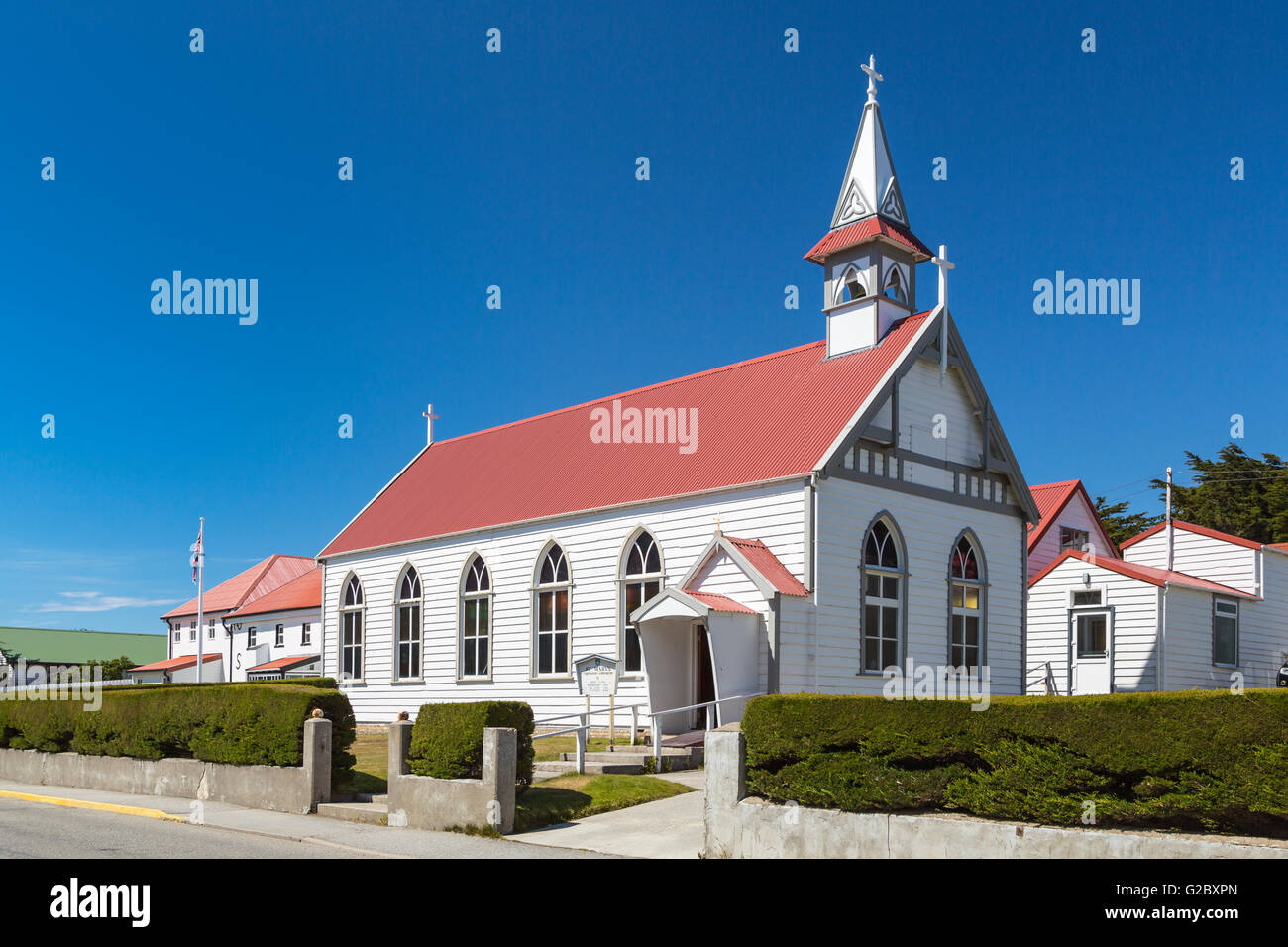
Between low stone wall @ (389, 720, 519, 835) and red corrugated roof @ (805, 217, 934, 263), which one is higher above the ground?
red corrugated roof @ (805, 217, 934, 263)

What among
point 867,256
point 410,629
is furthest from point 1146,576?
point 410,629

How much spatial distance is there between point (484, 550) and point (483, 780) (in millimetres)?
15631

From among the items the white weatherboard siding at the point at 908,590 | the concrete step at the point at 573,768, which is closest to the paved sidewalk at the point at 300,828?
the concrete step at the point at 573,768

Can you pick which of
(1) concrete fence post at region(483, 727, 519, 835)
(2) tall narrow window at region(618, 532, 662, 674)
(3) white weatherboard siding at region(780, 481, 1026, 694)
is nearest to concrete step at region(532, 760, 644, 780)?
(3) white weatherboard siding at region(780, 481, 1026, 694)

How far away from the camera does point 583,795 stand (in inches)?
657

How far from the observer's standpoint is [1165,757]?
9992mm

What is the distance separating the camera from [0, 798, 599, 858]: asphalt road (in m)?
13.4

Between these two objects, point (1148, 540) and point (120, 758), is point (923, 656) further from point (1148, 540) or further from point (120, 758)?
point (1148, 540)

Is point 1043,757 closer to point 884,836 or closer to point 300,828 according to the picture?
point 884,836

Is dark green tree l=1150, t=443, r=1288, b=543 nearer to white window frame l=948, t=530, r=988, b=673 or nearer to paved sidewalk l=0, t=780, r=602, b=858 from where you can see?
white window frame l=948, t=530, r=988, b=673

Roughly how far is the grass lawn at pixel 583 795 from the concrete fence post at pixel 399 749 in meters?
1.70

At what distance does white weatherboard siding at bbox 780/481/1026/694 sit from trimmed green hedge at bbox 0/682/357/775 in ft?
28.1
